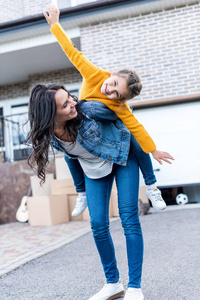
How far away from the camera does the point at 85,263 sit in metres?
3.70

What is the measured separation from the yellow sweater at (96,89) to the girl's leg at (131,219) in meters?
0.20

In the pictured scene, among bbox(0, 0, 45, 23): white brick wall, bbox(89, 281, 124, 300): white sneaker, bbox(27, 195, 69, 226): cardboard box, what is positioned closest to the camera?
bbox(89, 281, 124, 300): white sneaker

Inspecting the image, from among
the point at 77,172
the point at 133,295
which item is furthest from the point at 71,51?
the point at 133,295

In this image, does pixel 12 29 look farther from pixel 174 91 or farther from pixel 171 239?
pixel 171 239

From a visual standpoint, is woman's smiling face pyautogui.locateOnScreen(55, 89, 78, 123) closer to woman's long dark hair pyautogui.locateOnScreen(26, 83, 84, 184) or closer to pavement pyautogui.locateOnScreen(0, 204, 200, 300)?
woman's long dark hair pyautogui.locateOnScreen(26, 83, 84, 184)

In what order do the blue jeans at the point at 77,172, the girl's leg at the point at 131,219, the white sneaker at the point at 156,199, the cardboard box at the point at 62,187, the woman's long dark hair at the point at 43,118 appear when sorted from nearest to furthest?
the woman's long dark hair at the point at 43,118
the girl's leg at the point at 131,219
the white sneaker at the point at 156,199
the blue jeans at the point at 77,172
the cardboard box at the point at 62,187

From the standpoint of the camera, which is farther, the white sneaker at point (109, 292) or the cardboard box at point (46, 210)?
the cardboard box at point (46, 210)

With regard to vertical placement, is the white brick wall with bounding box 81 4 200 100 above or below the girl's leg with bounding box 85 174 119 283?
above

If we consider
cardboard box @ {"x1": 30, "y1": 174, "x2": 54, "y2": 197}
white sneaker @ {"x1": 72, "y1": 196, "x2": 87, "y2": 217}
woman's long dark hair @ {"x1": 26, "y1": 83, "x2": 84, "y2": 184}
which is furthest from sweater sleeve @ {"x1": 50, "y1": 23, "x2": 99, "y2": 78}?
cardboard box @ {"x1": 30, "y1": 174, "x2": 54, "y2": 197}

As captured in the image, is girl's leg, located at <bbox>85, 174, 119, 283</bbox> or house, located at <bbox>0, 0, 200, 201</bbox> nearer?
girl's leg, located at <bbox>85, 174, 119, 283</bbox>

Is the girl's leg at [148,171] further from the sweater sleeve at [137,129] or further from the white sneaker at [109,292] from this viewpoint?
the white sneaker at [109,292]

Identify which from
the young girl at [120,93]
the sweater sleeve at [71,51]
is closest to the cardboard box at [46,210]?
the young girl at [120,93]

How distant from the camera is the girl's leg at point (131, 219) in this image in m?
2.22

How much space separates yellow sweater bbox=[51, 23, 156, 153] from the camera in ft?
7.50
